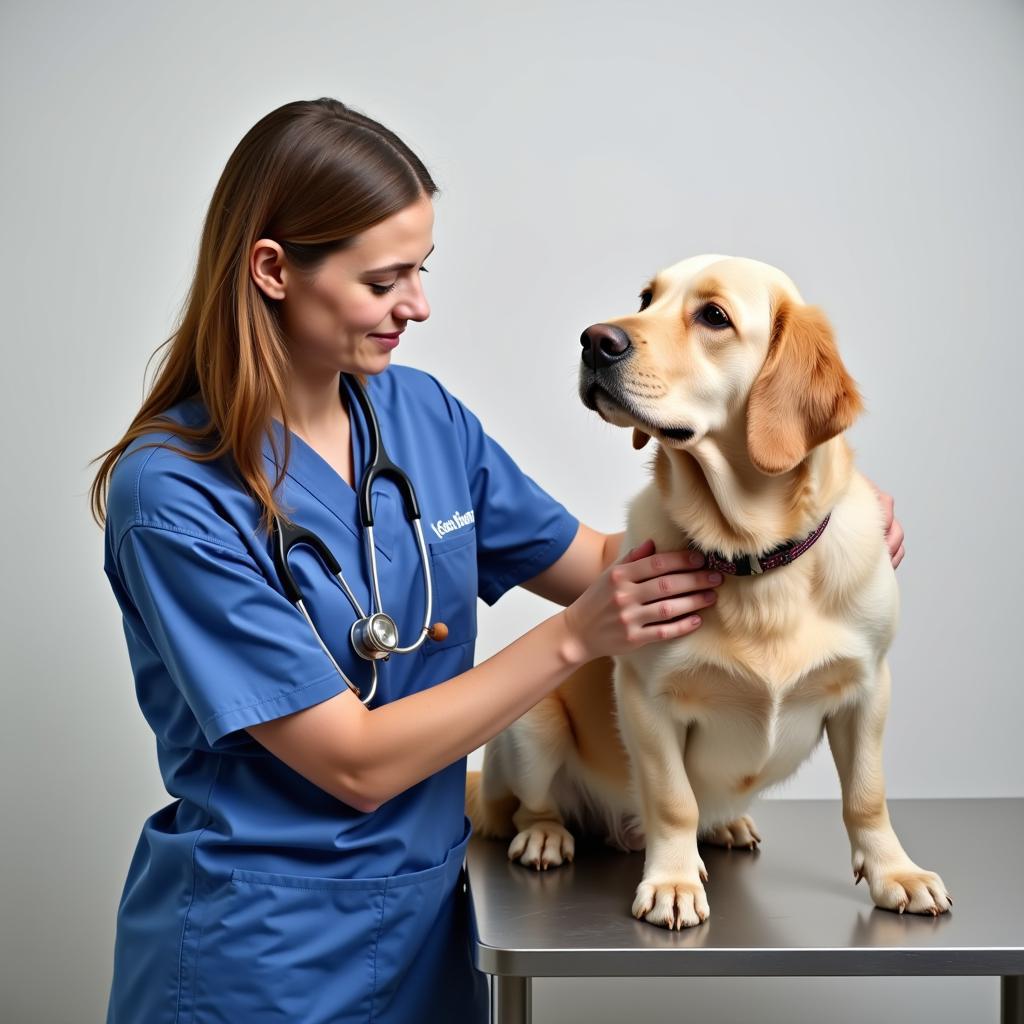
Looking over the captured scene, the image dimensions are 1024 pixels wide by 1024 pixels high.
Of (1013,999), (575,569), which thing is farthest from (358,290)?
(1013,999)

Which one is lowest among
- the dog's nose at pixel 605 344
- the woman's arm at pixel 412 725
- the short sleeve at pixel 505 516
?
the woman's arm at pixel 412 725

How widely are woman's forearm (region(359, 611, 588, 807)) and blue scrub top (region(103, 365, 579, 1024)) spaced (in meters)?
0.09

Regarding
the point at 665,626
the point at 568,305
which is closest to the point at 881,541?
the point at 665,626

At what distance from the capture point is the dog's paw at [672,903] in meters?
1.51

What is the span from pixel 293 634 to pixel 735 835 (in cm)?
80

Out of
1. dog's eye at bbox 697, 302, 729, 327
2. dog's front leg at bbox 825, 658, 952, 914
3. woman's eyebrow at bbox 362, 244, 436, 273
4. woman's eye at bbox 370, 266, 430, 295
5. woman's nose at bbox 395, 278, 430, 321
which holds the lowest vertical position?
dog's front leg at bbox 825, 658, 952, 914

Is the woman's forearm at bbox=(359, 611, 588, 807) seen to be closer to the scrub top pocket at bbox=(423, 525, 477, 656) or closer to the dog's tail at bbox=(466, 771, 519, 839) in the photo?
the scrub top pocket at bbox=(423, 525, 477, 656)

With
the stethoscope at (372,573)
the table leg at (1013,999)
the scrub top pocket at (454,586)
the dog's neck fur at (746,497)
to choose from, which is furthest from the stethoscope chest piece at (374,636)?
the table leg at (1013,999)

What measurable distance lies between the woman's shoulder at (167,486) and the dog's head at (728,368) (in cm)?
47

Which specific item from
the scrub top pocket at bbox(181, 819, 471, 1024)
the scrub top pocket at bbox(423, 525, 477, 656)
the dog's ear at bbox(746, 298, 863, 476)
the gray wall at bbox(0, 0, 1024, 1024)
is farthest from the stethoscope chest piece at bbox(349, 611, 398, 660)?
the gray wall at bbox(0, 0, 1024, 1024)

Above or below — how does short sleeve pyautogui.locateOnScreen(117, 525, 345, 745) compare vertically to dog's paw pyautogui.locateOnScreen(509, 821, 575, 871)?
above

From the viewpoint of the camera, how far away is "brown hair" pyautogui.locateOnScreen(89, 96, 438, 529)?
1.54 meters

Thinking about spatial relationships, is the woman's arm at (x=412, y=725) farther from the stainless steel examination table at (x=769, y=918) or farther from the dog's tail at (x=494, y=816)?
the dog's tail at (x=494, y=816)

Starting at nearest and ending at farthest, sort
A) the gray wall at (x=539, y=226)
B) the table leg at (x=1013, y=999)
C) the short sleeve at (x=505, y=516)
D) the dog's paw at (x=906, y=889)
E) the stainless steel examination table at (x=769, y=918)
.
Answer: the stainless steel examination table at (x=769, y=918) → the dog's paw at (x=906, y=889) → the table leg at (x=1013, y=999) → the short sleeve at (x=505, y=516) → the gray wall at (x=539, y=226)
